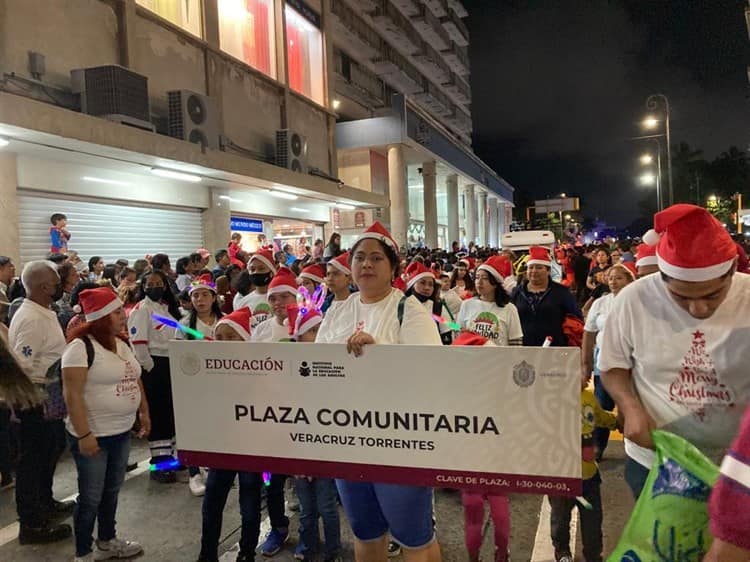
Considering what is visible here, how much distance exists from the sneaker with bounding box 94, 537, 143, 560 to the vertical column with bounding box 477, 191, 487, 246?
171 ft

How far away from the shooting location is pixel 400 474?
2500mm

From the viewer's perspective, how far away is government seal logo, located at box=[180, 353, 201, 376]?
111 inches

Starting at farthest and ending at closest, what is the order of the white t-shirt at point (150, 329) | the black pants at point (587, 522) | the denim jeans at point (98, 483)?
the white t-shirt at point (150, 329) → the denim jeans at point (98, 483) → the black pants at point (587, 522)

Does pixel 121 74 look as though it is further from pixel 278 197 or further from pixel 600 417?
pixel 600 417

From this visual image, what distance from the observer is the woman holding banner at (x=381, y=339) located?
8.30 ft

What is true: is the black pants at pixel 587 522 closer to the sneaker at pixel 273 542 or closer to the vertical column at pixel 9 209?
the sneaker at pixel 273 542

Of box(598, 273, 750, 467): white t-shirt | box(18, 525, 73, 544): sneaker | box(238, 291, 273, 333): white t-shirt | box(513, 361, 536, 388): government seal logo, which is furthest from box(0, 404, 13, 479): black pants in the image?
box(598, 273, 750, 467): white t-shirt

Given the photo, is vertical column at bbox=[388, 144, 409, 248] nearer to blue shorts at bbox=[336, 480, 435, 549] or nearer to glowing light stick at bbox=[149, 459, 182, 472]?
glowing light stick at bbox=[149, 459, 182, 472]

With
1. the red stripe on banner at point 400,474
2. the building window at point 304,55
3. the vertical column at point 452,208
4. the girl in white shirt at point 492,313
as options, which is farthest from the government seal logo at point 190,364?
the vertical column at point 452,208

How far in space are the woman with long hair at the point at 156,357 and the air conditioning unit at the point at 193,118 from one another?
25.3 ft

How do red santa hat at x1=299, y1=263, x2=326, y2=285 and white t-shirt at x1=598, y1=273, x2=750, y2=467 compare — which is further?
red santa hat at x1=299, y1=263, x2=326, y2=285

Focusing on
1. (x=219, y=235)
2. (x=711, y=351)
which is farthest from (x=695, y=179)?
(x=711, y=351)

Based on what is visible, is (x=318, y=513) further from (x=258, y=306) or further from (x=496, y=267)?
(x=496, y=267)

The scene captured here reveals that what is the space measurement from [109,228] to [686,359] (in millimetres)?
11847
